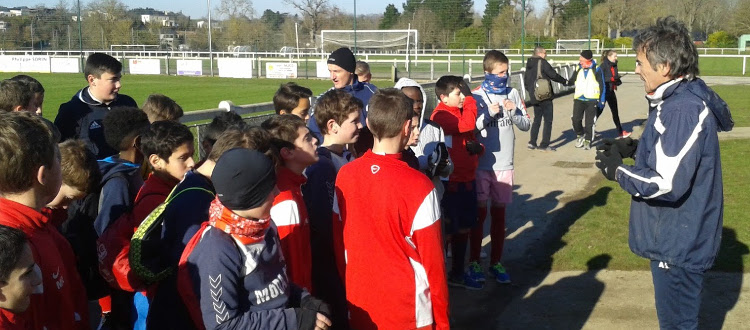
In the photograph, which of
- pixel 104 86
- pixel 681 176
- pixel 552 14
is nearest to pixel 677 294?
pixel 681 176

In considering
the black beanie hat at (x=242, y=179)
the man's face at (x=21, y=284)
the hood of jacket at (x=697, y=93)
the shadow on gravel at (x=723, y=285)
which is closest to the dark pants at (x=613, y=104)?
the shadow on gravel at (x=723, y=285)

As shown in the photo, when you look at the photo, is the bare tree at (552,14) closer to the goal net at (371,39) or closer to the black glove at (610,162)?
the goal net at (371,39)

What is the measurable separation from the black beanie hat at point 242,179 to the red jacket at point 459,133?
358 centimetres

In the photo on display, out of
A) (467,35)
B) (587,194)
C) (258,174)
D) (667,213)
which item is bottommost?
(587,194)

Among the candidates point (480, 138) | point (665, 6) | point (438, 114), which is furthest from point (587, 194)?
point (665, 6)

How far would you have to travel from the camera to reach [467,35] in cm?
4334

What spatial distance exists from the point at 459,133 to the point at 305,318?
3.67 metres

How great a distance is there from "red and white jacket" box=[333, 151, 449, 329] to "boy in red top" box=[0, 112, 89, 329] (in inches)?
51.8

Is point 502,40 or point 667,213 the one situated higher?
point 502,40

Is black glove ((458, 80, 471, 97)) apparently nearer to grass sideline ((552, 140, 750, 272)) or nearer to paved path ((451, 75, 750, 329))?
paved path ((451, 75, 750, 329))

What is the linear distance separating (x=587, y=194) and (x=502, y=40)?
3513 cm

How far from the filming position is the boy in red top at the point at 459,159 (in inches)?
243

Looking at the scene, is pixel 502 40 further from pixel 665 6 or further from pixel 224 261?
pixel 224 261

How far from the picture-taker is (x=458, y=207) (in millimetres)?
6191
